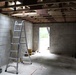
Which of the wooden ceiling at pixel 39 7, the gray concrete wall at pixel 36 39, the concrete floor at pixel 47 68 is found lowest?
the concrete floor at pixel 47 68

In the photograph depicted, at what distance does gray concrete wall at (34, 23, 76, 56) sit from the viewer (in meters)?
9.45

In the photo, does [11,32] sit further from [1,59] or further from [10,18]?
[1,59]

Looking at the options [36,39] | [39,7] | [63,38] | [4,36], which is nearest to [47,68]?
[4,36]

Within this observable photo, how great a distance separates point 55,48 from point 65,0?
6.37 metres

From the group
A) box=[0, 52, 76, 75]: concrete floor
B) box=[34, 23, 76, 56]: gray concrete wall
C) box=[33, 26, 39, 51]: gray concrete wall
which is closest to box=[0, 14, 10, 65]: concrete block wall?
box=[0, 52, 76, 75]: concrete floor

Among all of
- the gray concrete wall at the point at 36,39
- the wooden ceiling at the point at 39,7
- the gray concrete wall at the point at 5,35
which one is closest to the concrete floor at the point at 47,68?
the gray concrete wall at the point at 5,35

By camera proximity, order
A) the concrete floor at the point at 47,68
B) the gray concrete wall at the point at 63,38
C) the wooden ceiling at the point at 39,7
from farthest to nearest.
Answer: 1. the gray concrete wall at the point at 63,38
2. the concrete floor at the point at 47,68
3. the wooden ceiling at the point at 39,7

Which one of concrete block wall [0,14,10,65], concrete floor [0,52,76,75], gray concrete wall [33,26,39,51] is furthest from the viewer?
gray concrete wall [33,26,39,51]

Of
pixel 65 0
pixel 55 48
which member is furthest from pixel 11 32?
pixel 55 48

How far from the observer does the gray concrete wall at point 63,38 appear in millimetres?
9445

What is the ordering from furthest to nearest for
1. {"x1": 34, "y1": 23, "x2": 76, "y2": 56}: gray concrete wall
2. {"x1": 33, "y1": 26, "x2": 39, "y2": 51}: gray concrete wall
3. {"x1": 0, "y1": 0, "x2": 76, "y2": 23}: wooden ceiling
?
{"x1": 33, "y1": 26, "x2": 39, "y2": 51}: gray concrete wall → {"x1": 34, "y1": 23, "x2": 76, "y2": 56}: gray concrete wall → {"x1": 0, "y1": 0, "x2": 76, "y2": 23}: wooden ceiling

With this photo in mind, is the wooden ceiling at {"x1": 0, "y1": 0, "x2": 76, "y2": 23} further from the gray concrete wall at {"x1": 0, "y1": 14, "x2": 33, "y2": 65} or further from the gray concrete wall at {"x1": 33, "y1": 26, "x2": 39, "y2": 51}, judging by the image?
the gray concrete wall at {"x1": 33, "y1": 26, "x2": 39, "y2": 51}

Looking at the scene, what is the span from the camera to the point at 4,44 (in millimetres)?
5898

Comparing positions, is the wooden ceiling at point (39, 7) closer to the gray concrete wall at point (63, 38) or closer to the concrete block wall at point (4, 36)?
the concrete block wall at point (4, 36)
